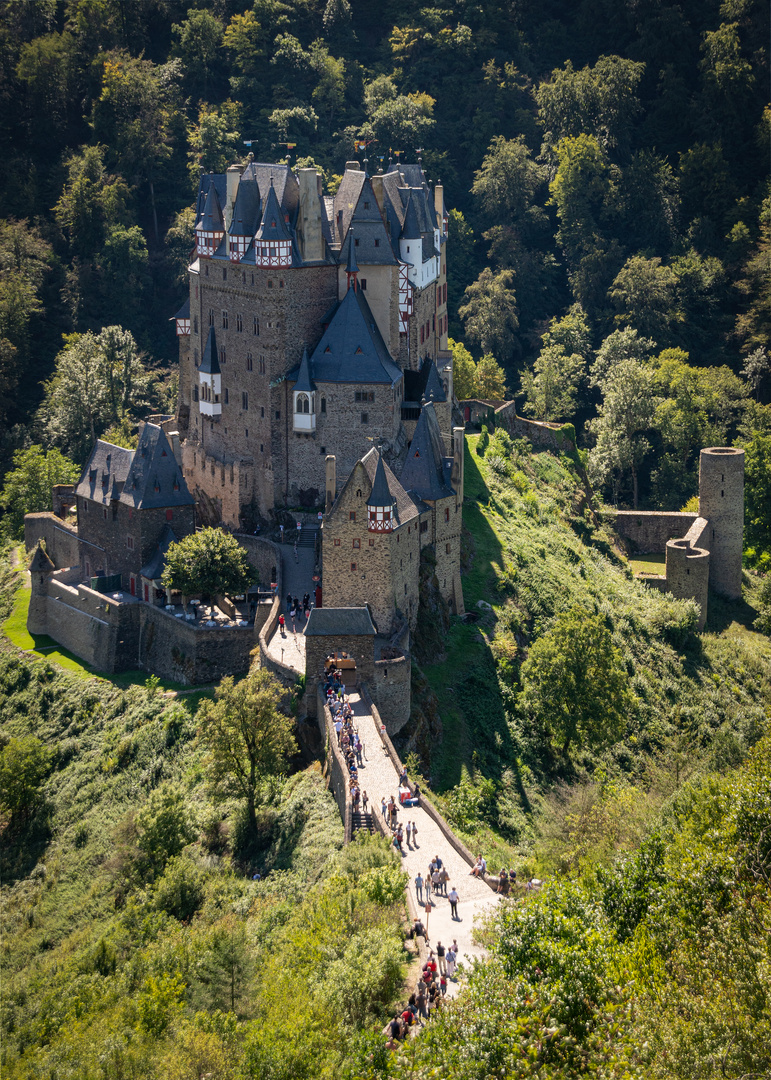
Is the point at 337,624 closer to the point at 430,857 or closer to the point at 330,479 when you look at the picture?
the point at 330,479

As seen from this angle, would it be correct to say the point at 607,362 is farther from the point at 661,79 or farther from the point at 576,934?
the point at 576,934

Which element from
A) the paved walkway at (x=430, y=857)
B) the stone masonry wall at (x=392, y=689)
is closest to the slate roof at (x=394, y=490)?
the stone masonry wall at (x=392, y=689)

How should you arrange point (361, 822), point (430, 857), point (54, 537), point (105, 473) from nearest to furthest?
point (430, 857)
point (361, 822)
point (105, 473)
point (54, 537)

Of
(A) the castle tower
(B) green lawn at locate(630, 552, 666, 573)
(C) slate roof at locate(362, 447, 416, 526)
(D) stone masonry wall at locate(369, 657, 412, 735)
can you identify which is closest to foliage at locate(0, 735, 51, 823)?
(A) the castle tower

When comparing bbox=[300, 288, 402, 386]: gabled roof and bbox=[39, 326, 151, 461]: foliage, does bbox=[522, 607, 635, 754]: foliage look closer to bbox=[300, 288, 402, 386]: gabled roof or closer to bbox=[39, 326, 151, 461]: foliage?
bbox=[300, 288, 402, 386]: gabled roof

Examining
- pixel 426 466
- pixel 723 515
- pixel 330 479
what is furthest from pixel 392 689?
pixel 723 515

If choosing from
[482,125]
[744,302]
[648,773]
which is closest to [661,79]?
[482,125]

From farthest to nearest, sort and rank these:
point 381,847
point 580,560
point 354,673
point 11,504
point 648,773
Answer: point 11,504, point 580,560, point 648,773, point 354,673, point 381,847

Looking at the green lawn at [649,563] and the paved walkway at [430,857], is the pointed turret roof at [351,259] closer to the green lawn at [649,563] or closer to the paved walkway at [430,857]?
the paved walkway at [430,857]
